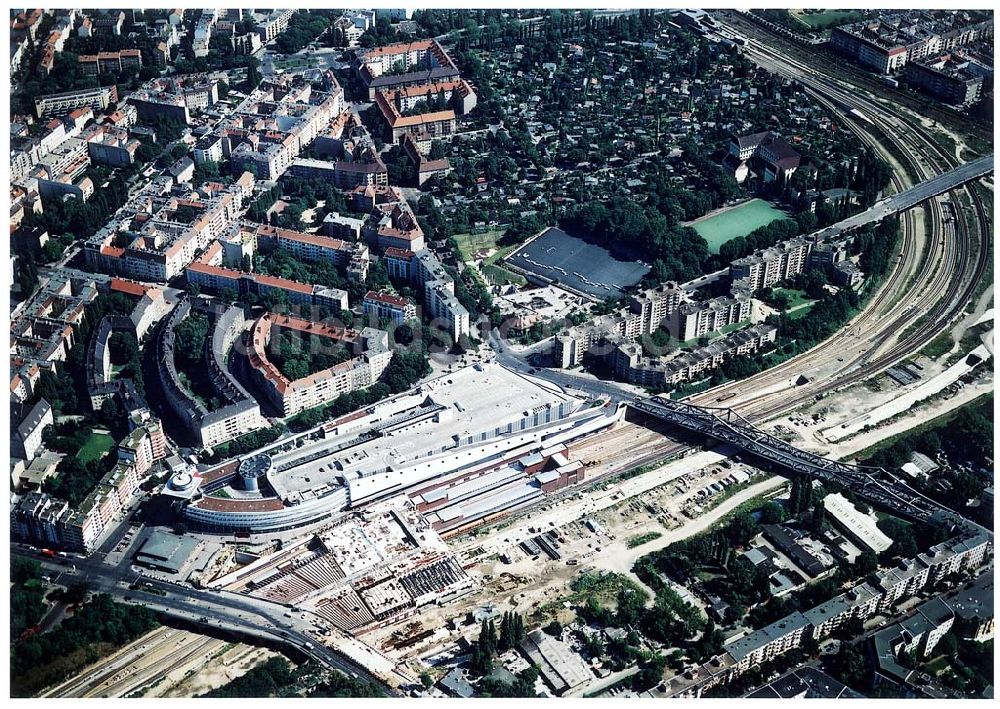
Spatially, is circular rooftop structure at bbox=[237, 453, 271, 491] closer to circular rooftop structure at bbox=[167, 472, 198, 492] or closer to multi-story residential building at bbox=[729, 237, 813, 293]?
circular rooftop structure at bbox=[167, 472, 198, 492]

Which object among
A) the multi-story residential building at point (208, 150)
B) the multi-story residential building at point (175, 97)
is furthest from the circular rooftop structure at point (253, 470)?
the multi-story residential building at point (175, 97)

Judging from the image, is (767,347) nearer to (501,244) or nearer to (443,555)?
(501,244)

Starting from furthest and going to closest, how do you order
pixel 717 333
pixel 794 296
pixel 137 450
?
pixel 794 296
pixel 717 333
pixel 137 450

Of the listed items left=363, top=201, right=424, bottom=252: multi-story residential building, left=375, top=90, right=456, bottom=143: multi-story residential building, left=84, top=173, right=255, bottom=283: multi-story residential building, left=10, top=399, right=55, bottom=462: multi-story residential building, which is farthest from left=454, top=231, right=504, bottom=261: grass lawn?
left=10, top=399, right=55, bottom=462: multi-story residential building

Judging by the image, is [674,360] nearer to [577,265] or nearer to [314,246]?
[577,265]

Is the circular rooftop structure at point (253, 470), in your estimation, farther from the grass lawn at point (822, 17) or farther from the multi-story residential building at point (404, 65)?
the grass lawn at point (822, 17)

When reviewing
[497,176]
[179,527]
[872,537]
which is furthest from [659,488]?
[497,176]

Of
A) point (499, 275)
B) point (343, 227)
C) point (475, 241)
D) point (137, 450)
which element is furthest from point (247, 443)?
point (475, 241)
